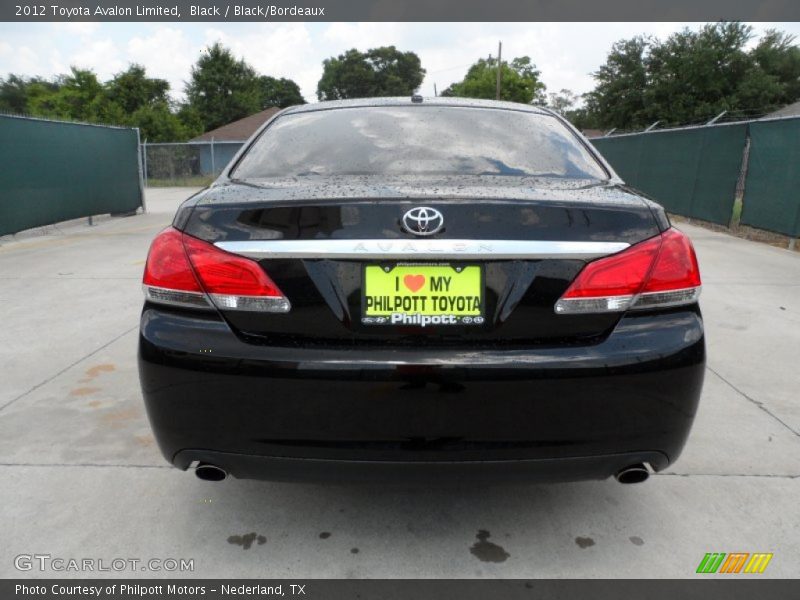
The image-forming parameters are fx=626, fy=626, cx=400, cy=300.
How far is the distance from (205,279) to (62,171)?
11.2 meters

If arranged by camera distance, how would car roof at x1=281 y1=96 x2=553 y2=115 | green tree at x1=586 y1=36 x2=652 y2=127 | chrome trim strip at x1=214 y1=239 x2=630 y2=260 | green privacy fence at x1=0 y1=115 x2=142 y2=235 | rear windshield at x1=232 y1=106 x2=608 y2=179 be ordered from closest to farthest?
chrome trim strip at x1=214 y1=239 x2=630 y2=260, rear windshield at x1=232 y1=106 x2=608 y2=179, car roof at x1=281 y1=96 x2=553 y2=115, green privacy fence at x1=0 y1=115 x2=142 y2=235, green tree at x1=586 y1=36 x2=652 y2=127

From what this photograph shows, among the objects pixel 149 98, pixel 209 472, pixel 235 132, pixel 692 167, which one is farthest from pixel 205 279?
pixel 149 98

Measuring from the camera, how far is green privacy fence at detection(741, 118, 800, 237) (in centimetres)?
923

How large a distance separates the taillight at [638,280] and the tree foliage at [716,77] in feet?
133

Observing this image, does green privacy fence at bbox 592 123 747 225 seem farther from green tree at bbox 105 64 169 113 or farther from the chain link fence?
green tree at bbox 105 64 169 113

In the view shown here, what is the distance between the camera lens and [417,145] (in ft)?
8.18

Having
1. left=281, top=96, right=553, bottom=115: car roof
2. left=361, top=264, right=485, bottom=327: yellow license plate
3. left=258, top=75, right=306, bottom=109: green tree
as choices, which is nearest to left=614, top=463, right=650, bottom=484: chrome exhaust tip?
left=361, top=264, right=485, bottom=327: yellow license plate

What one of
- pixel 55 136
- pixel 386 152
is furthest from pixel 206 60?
pixel 386 152

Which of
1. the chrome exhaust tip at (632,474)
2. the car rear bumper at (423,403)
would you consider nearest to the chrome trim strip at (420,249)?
the car rear bumper at (423,403)

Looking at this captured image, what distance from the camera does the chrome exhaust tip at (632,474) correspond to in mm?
1914

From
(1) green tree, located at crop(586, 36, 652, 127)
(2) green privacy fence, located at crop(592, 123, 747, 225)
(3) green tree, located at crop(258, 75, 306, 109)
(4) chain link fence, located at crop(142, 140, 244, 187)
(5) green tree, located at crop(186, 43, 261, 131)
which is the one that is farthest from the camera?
(3) green tree, located at crop(258, 75, 306, 109)

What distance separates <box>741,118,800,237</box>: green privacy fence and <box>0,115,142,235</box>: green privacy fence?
11.8 meters

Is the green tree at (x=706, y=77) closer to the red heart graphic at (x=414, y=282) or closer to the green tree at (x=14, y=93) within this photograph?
the red heart graphic at (x=414, y=282)
